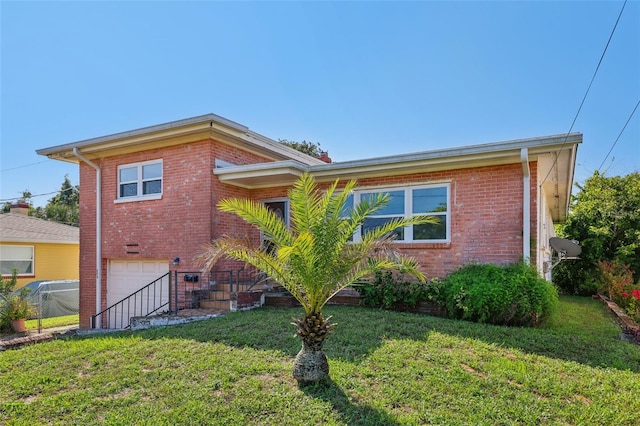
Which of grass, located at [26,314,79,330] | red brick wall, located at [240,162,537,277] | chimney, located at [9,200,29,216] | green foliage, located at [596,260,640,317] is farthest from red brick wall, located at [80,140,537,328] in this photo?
chimney, located at [9,200,29,216]

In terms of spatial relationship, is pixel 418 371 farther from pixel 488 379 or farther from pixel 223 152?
pixel 223 152

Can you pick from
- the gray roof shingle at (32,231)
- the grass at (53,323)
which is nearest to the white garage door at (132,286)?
the grass at (53,323)

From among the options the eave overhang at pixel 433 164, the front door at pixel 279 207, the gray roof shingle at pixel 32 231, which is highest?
the eave overhang at pixel 433 164

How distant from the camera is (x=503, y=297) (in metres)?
7.12

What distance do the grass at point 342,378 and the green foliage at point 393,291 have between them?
1.22 m

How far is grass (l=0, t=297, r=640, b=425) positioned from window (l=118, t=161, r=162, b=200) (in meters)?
5.20

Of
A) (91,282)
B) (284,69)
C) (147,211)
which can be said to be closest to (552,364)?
(147,211)

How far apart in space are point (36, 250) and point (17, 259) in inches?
33.1

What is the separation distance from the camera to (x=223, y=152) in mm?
10719

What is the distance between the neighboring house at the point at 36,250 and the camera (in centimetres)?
1741

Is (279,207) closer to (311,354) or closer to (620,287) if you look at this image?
(311,354)

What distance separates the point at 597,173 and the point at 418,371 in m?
18.8

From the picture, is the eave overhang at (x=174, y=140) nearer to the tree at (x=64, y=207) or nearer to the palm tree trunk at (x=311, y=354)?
the palm tree trunk at (x=311, y=354)

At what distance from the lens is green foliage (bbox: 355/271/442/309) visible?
27.0ft
